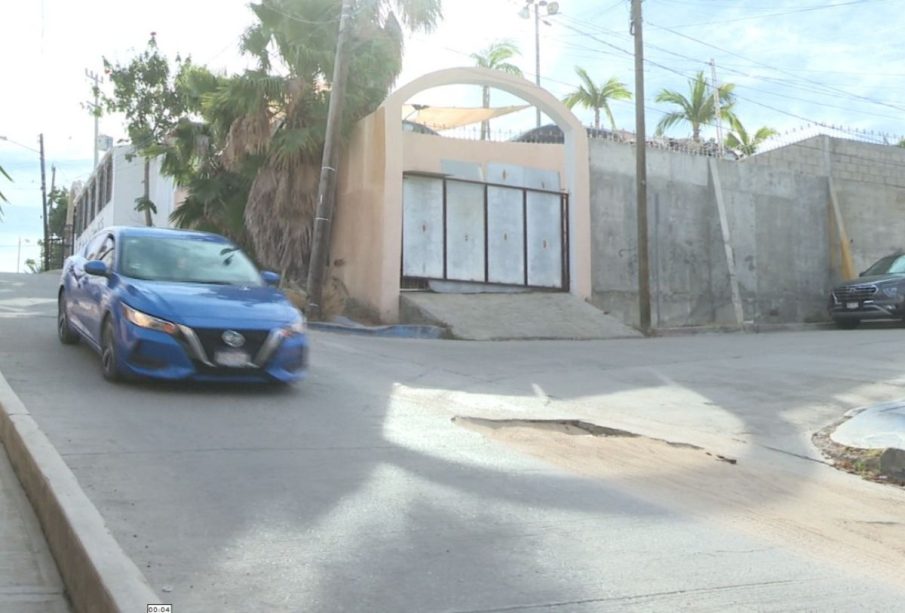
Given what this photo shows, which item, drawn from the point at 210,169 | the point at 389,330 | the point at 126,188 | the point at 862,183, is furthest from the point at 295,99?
the point at 126,188

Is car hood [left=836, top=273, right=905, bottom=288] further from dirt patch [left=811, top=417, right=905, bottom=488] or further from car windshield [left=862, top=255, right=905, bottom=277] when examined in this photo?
dirt patch [left=811, top=417, right=905, bottom=488]

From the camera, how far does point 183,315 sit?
7371mm

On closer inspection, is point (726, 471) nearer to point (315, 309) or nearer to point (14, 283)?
point (315, 309)

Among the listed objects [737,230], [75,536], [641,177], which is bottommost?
[75,536]

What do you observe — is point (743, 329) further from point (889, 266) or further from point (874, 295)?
point (889, 266)

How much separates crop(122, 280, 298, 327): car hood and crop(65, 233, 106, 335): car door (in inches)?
Result: 52.0

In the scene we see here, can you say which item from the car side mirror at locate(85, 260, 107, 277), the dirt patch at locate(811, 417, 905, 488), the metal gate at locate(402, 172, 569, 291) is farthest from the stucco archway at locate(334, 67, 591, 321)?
the dirt patch at locate(811, 417, 905, 488)

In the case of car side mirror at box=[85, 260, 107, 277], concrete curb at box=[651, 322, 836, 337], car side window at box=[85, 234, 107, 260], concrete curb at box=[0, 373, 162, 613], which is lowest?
concrete curb at box=[0, 373, 162, 613]

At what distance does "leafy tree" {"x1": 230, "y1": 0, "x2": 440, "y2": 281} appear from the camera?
17703 millimetres

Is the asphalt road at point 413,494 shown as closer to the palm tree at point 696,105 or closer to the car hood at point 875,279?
the car hood at point 875,279

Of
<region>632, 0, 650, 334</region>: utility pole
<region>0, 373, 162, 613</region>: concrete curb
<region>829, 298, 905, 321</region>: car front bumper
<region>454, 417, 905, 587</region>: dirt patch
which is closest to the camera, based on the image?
<region>0, 373, 162, 613</region>: concrete curb

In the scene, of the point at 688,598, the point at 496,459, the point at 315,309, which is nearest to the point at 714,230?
the point at 315,309

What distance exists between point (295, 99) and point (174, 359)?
11712 mm

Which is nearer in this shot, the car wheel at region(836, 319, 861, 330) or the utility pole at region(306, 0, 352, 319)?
the utility pole at region(306, 0, 352, 319)
